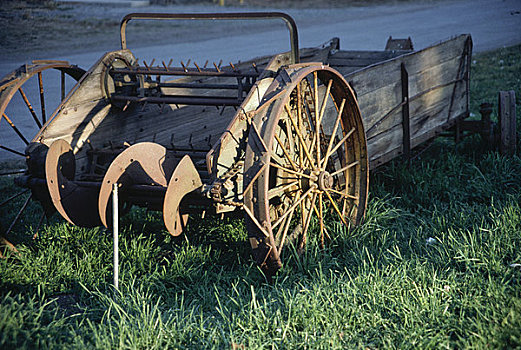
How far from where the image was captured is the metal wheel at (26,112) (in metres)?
3.72

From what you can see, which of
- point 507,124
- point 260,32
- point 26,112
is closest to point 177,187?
point 507,124

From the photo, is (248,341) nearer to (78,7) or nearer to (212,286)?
(212,286)

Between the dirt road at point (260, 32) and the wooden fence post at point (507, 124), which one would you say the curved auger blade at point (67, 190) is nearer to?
the wooden fence post at point (507, 124)

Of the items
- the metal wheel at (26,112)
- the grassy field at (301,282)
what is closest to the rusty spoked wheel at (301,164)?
the grassy field at (301,282)

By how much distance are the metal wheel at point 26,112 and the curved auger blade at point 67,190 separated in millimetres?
166

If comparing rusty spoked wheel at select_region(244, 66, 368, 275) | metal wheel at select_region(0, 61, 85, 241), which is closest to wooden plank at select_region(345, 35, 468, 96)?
rusty spoked wheel at select_region(244, 66, 368, 275)

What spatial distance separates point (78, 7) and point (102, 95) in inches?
620

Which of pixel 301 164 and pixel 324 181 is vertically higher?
pixel 301 164

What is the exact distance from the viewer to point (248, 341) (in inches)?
115

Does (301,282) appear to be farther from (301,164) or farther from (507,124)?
(507,124)

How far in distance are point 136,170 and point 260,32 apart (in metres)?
12.9

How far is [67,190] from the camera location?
143 inches

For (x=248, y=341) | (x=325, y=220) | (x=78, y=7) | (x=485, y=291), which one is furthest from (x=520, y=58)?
(x=78, y=7)

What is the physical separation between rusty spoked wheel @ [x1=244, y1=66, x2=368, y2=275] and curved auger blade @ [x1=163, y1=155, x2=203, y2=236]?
35cm
